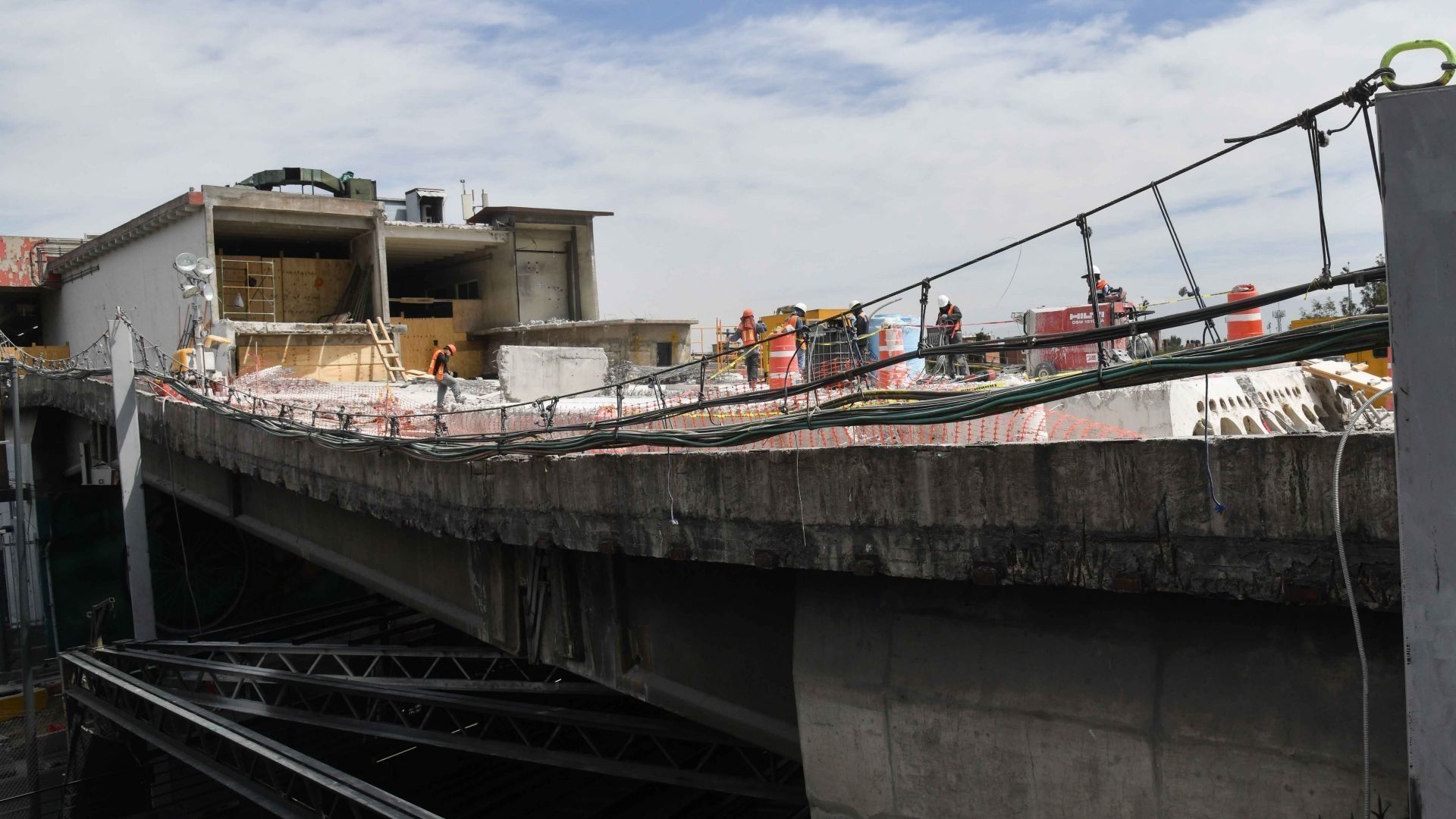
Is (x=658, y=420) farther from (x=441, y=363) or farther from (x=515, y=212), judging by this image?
(x=515, y=212)

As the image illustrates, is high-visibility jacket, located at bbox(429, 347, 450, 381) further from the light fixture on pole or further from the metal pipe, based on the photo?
the metal pipe

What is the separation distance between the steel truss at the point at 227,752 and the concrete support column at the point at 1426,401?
7.29m

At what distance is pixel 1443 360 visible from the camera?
3.45m

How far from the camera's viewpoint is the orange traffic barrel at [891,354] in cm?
1141

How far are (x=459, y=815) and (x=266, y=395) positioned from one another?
29.8ft

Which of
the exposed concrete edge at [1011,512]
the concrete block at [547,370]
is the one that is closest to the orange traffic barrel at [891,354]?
the exposed concrete edge at [1011,512]

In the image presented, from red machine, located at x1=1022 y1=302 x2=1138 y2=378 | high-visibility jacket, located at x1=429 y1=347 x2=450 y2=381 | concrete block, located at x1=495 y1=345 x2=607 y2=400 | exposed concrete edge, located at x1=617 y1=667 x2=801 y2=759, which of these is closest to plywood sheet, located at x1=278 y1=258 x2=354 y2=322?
concrete block, located at x1=495 y1=345 x2=607 y2=400

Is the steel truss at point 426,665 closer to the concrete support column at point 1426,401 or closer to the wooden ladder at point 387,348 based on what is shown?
the concrete support column at point 1426,401

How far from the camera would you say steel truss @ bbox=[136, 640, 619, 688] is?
11.2 m

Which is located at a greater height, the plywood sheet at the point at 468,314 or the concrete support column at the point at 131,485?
the plywood sheet at the point at 468,314

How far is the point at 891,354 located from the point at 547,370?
29.9 feet

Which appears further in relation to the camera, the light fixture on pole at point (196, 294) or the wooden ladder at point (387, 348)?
the wooden ladder at point (387, 348)

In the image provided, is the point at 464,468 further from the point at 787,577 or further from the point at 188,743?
the point at 188,743

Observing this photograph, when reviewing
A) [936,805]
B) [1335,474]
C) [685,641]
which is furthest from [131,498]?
[1335,474]
